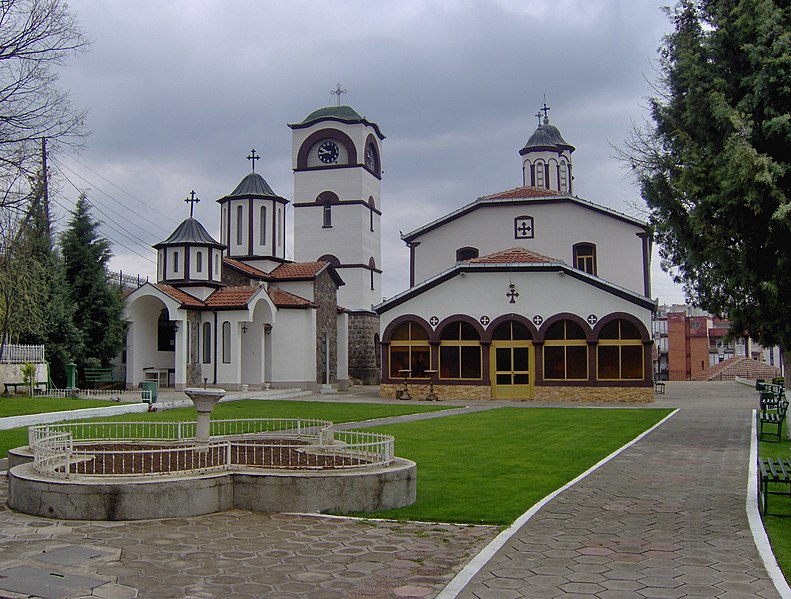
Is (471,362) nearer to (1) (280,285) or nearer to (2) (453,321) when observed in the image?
(2) (453,321)

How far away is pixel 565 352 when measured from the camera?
107 ft

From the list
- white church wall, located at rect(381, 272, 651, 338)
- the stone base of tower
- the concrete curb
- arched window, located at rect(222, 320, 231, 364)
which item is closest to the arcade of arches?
white church wall, located at rect(381, 272, 651, 338)

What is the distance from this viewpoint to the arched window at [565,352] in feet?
106

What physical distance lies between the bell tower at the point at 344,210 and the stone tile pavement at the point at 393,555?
35.9m

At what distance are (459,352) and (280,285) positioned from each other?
11.5 m

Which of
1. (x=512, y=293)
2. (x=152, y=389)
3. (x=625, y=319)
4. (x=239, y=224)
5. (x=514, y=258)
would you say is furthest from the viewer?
(x=239, y=224)

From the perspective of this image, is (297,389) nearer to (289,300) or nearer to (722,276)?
(289,300)

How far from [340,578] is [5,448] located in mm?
10841

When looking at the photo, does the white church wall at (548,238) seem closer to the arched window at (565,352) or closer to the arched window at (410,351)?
the arched window at (565,352)

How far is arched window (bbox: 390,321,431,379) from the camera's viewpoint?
3403cm

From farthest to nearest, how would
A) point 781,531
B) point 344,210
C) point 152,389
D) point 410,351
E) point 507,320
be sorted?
1. point 344,210
2. point 410,351
3. point 507,320
4. point 152,389
5. point 781,531

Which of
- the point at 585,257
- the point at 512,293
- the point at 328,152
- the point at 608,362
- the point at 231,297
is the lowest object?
the point at 608,362

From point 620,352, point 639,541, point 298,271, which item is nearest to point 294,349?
point 298,271

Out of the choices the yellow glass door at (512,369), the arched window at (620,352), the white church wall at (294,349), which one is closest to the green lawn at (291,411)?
the yellow glass door at (512,369)
